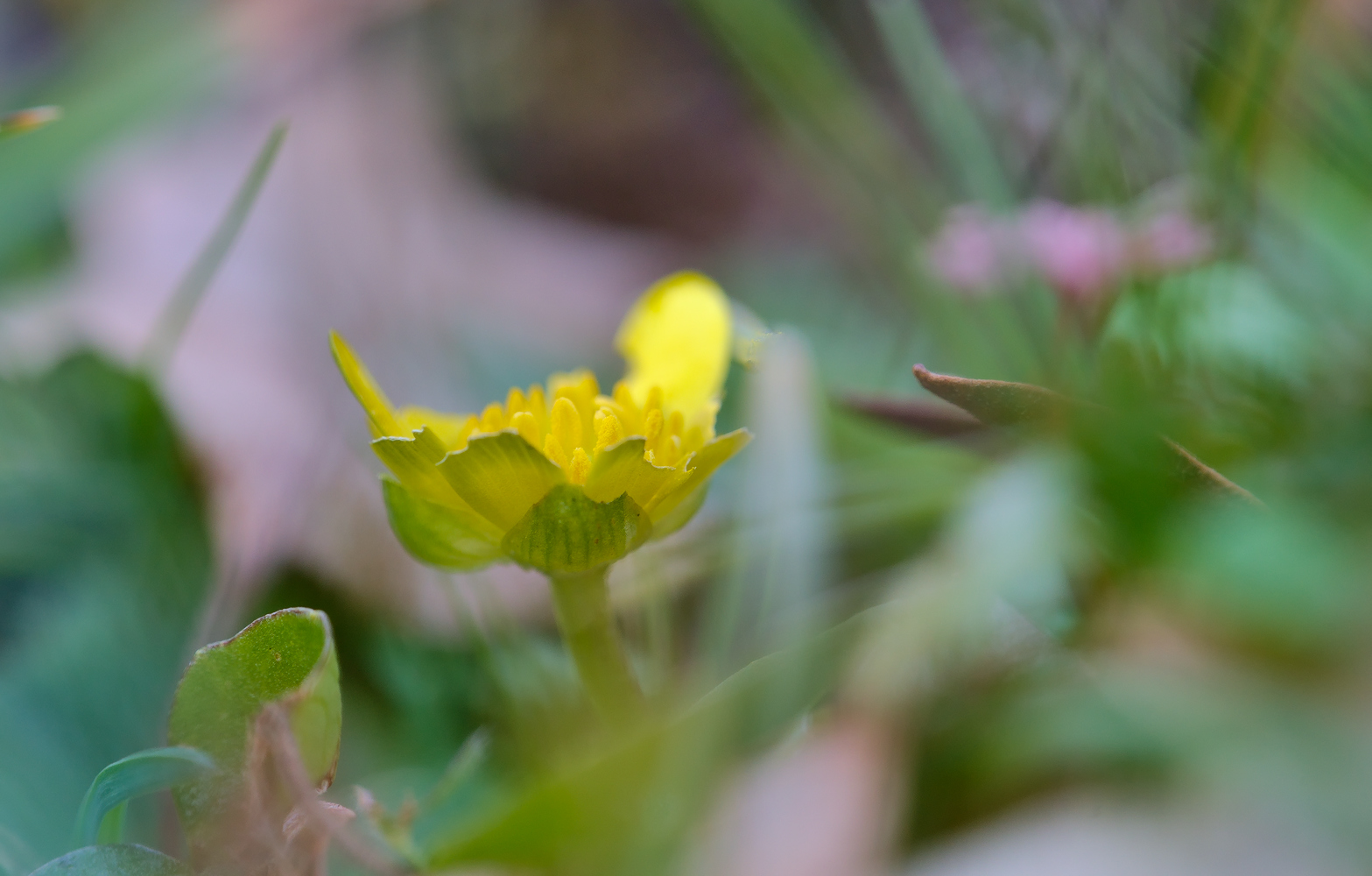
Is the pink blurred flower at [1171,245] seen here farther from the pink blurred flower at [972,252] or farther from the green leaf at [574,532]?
the green leaf at [574,532]

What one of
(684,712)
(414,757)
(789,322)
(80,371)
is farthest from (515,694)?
(789,322)

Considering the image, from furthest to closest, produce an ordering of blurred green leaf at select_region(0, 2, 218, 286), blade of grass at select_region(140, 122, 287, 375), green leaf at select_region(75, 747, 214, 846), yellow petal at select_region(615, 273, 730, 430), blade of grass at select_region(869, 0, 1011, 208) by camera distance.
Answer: blurred green leaf at select_region(0, 2, 218, 286), blade of grass at select_region(869, 0, 1011, 208), blade of grass at select_region(140, 122, 287, 375), yellow petal at select_region(615, 273, 730, 430), green leaf at select_region(75, 747, 214, 846)

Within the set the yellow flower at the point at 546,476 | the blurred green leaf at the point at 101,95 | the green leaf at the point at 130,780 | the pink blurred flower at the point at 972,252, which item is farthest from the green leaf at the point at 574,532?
the blurred green leaf at the point at 101,95

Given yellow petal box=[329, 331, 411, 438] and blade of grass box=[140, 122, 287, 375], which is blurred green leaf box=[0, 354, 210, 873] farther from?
A: yellow petal box=[329, 331, 411, 438]

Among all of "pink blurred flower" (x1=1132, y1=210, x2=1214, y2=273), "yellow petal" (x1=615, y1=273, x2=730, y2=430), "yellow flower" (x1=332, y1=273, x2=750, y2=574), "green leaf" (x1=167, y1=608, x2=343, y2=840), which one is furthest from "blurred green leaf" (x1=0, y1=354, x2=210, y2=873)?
"pink blurred flower" (x1=1132, y1=210, x2=1214, y2=273)

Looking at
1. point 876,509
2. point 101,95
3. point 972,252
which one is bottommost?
point 876,509

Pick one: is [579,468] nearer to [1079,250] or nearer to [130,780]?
[130,780]

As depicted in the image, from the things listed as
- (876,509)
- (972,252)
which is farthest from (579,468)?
(972,252)
